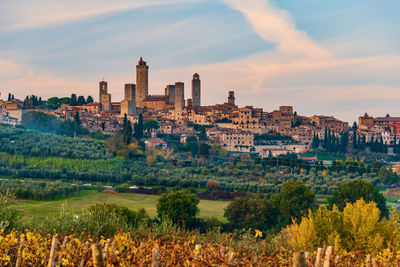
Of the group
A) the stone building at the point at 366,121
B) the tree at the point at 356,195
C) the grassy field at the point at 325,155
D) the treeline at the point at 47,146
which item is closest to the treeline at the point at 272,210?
the tree at the point at 356,195

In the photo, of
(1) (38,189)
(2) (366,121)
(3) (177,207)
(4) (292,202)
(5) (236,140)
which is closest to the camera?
(3) (177,207)

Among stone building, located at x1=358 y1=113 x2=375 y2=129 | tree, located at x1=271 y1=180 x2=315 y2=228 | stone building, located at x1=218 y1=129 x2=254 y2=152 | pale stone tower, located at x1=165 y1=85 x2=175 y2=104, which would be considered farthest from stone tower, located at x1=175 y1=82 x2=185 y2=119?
tree, located at x1=271 y1=180 x2=315 y2=228

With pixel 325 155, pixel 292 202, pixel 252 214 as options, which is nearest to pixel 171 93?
pixel 325 155

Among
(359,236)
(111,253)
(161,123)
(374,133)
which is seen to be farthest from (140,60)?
(111,253)

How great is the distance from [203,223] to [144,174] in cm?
1280

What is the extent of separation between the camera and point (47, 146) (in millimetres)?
35281

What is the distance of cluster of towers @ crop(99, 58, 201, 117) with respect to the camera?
7275 centimetres

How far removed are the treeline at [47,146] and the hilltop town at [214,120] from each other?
12968mm

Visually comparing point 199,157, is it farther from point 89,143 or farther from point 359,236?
point 359,236

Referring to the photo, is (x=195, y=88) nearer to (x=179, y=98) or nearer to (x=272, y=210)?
(x=179, y=98)

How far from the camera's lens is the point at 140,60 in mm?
79125

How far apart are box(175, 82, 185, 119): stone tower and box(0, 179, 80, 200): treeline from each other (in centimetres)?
4611

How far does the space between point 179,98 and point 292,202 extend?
174ft

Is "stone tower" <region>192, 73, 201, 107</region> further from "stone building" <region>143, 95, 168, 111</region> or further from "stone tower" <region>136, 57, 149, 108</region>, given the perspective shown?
"stone tower" <region>136, 57, 149, 108</region>
